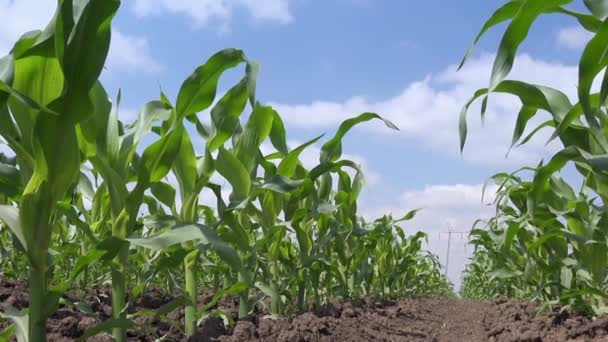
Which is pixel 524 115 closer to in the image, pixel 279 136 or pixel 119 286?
pixel 279 136

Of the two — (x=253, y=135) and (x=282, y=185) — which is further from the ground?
(x=253, y=135)

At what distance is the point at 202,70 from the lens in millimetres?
1828

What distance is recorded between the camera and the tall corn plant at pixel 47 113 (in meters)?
1.22

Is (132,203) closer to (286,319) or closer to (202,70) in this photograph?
(202,70)

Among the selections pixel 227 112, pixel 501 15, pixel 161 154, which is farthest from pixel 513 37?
pixel 227 112

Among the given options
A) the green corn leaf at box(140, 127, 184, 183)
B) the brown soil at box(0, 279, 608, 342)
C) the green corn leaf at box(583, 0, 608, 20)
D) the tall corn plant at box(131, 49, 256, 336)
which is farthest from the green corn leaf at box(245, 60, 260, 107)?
the green corn leaf at box(583, 0, 608, 20)

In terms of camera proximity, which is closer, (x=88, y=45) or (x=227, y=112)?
(x=88, y=45)

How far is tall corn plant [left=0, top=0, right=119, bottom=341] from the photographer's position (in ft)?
4.00

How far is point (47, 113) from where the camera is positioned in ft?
4.23

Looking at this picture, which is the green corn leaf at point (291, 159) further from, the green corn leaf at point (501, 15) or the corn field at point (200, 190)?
the green corn leaf at point (501, 15)

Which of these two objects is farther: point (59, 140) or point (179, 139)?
point (179, 139)

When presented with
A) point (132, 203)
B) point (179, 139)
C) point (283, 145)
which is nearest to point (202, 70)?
point (179, 139)

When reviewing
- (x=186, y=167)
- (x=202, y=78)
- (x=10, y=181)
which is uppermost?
(x=202, y=78)

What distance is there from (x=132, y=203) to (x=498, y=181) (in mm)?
2636
